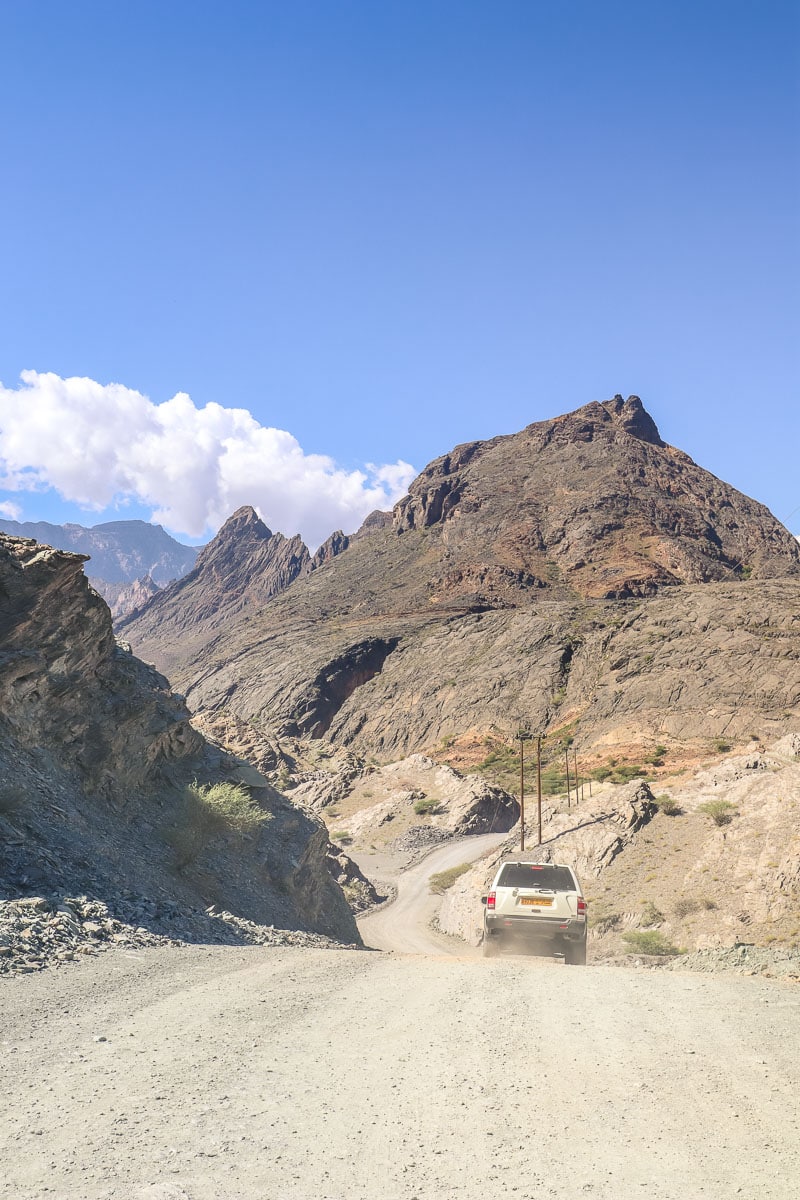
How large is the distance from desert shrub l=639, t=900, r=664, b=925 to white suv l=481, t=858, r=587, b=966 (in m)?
10.8

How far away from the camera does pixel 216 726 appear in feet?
288

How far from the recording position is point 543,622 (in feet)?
387

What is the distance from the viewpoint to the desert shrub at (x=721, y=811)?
26.7m

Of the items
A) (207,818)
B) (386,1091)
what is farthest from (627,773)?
(386,1091)

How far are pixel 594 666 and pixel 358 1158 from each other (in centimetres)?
10350

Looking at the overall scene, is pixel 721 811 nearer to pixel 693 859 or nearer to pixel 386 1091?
pixel 693 859

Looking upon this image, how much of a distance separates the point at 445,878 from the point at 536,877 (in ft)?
117

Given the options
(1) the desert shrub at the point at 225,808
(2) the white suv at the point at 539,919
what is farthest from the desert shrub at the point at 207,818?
(2) the white suv at the point at 539,919

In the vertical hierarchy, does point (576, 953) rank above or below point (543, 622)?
below

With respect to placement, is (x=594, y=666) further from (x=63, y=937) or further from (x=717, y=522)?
(x=63, y=937)

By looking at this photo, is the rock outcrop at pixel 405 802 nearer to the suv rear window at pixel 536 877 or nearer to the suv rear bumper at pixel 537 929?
the suv rear window at pixel 536 877

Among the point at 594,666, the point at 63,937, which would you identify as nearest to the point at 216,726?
the point at 594,666

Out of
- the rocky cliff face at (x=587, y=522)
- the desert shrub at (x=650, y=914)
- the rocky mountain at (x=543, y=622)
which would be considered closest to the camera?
the desert shrub at (x=650, y=914)

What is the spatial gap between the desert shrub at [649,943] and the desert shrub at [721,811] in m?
4.87
